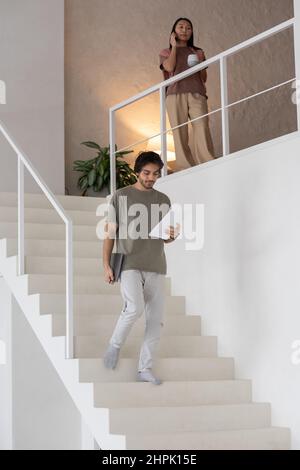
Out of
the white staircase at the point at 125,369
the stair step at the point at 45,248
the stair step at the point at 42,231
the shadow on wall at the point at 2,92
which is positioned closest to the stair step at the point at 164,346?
the white staircase at the point at 125,369

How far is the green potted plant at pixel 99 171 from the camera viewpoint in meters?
8.52

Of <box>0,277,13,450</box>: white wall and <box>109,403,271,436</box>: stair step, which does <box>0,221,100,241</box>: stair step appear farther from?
<box>109,403,271,436</box>: stair step

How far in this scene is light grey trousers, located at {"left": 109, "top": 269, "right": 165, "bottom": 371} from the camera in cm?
535

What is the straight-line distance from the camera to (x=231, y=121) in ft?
31.9

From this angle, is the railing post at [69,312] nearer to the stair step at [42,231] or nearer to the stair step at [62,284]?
the stair step at [62,284]

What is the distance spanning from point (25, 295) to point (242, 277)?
1388 millimetres

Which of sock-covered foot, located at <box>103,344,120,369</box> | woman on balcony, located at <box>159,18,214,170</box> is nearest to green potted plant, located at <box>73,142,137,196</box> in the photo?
woman on balcony, located at <box>159,18,214,170</box>

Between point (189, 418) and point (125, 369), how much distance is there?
47 centimetres

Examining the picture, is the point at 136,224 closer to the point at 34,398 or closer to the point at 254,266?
the point at 254,266

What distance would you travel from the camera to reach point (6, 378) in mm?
6812

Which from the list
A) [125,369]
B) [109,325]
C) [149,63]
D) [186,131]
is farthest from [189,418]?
[149,63]

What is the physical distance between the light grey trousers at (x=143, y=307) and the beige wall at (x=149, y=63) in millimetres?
3450

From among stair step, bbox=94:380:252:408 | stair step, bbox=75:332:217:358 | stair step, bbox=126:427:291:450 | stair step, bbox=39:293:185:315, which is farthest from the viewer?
stair step, bbox=39:293:185:315

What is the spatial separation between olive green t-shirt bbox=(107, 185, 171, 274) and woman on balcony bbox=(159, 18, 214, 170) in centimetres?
142
